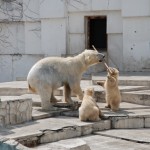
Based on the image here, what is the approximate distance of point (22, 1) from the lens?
12.5m

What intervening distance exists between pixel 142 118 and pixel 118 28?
447 cm

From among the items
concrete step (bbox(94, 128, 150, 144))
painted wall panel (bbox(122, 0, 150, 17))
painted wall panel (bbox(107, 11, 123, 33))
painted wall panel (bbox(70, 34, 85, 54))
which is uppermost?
painted wall panel (bbox(122, 0, 150, 17))

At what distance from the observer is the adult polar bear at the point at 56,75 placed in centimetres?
778

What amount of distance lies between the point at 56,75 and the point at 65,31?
4.19 meters

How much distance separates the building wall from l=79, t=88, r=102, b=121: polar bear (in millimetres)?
3835

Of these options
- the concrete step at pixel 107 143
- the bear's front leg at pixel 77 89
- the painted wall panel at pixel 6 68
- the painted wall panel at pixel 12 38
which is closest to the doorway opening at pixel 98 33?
the painted wall panel at pixel 12 38

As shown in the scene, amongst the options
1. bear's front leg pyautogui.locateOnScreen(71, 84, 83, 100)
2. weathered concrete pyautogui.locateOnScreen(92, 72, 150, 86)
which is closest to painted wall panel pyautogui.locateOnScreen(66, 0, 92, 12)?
weathered concrete pyautogui.locateOnScreen(92, 72, 150, 86)

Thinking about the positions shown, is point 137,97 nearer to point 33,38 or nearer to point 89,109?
point 89,109

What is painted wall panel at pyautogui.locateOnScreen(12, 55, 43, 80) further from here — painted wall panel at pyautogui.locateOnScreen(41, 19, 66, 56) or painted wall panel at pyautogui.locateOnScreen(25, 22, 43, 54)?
painted wall panel at pyautogui.locateOnScreen(41, 19, 66, 56)

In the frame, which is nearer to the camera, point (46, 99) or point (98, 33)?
point (46, 99)

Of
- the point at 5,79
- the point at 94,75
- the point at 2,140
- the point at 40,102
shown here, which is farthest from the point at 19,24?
the point at 2,140

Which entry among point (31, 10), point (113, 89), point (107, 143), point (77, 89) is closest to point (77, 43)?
point (31, 10)

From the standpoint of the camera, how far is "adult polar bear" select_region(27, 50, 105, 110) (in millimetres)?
7781

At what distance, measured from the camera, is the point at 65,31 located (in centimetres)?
1195
